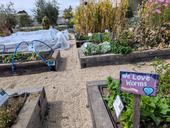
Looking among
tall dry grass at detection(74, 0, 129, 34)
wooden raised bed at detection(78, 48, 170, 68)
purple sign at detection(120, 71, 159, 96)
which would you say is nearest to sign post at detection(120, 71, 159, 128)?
purple sign at detection(120, 71, 159, 96)

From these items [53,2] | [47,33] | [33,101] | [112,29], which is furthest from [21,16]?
[33,101]

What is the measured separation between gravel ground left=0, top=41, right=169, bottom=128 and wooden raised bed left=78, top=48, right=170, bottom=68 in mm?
195

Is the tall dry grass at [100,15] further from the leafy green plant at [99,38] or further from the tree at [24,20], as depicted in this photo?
the tree at [24,20]

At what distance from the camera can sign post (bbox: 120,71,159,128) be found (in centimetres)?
182

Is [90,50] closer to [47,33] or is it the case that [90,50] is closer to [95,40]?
[95,40]

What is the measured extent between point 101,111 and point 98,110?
0.15ft

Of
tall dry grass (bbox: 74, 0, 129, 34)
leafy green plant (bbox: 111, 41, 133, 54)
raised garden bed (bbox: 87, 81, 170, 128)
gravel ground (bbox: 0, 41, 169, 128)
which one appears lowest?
gravel ground (bbox: 0, 41, 169, 128)

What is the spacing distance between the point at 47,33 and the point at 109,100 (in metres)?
7.90

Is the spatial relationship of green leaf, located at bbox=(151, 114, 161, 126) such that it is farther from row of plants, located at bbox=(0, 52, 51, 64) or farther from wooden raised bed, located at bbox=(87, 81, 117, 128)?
row of plants, located at bbox=(0, 52, 51, 64)

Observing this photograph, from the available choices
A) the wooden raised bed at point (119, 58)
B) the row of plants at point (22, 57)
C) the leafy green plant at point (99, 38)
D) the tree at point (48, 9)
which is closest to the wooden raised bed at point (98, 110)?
the wooden raised bed at point (119, 58)

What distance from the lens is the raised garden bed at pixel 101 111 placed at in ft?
7.74

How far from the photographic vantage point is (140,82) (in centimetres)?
186

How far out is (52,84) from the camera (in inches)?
199

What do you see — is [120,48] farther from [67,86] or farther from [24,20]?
[24,20]
